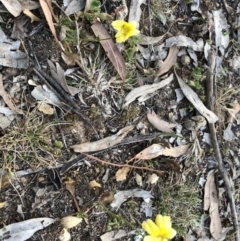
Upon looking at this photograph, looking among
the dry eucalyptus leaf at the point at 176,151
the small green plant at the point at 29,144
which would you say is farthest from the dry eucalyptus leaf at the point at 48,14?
the dry eucalyptus leaf at the point at 176,151

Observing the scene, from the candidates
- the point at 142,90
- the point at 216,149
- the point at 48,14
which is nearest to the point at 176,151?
the point at 216,149

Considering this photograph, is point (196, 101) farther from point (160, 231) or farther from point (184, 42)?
point (160, 231)

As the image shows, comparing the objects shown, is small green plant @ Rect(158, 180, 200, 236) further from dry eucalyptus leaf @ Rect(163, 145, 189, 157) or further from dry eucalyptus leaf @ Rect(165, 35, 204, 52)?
dry eucalyptus leaf @ Rect(165, 35, 204, 52)

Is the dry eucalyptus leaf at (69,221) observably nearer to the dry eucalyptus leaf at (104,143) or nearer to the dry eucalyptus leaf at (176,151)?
the dry eucalyptus leaf at (104,143)

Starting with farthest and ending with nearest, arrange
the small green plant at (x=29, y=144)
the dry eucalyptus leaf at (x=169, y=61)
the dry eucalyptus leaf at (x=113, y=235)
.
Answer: the dry eucalyptus leaf at (x=169, y=61)
the dry eucalyptus leaf at (x=113, y=235)
the small green plant at (x=29, y=144)

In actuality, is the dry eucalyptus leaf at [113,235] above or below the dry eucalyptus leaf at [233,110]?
below

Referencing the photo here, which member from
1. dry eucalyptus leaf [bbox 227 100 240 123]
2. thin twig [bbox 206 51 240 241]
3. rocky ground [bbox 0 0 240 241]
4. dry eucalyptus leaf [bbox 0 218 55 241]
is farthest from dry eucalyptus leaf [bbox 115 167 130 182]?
dry eucalyptus leaf [bbox 227 100 240 123]

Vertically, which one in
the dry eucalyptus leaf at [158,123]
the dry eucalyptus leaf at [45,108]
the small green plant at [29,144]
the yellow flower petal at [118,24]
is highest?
the yellow flower petal at [118,24]

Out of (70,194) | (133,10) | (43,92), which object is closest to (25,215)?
(70,194)

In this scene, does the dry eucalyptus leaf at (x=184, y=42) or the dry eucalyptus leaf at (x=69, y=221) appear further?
the dry eucalyptus leaf at (x=184, y=42)
